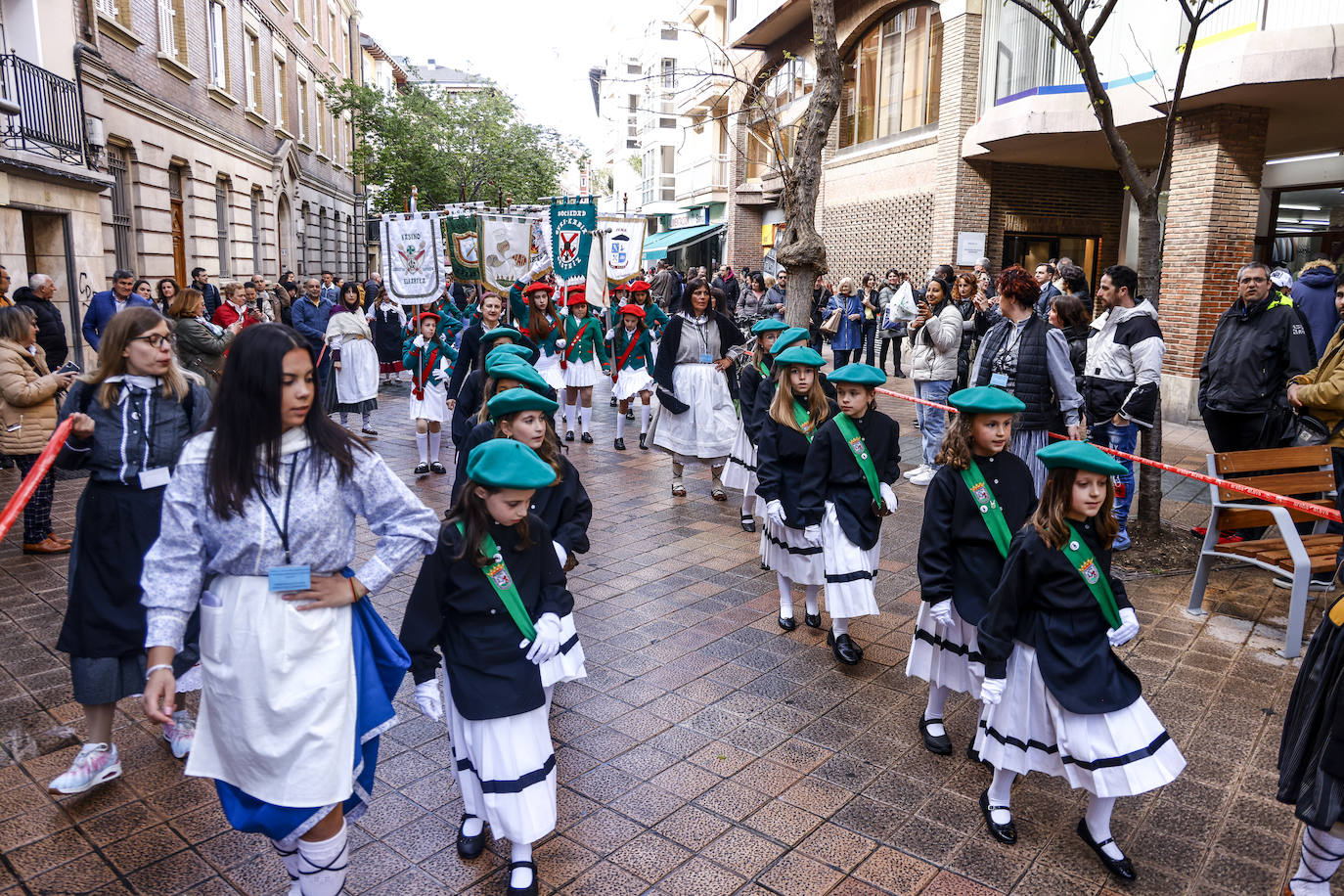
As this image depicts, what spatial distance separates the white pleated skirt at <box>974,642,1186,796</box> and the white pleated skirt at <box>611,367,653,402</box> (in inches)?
314

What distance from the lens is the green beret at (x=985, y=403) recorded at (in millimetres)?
3754

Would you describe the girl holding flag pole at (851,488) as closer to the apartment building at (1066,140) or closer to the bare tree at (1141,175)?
the bare tree at (1141,175)

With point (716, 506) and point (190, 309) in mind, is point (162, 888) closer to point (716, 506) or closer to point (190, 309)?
point (190, 309)

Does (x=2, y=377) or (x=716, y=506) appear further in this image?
(x=716, y=506)

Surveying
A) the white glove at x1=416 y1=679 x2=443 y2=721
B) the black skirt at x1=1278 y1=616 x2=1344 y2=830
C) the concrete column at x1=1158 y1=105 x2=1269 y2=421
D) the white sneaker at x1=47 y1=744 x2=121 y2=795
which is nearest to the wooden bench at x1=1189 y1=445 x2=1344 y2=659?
the black skirt at x1=1278 y1=616 x2=1344 y2=830

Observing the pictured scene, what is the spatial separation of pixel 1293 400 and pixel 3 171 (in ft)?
45.5

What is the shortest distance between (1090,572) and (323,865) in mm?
2638

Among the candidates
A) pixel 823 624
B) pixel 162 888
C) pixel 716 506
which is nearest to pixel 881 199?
pixel 716 506

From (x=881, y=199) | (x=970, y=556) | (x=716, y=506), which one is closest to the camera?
(x=970, y=556)

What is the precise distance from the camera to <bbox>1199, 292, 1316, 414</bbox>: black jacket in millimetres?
6879

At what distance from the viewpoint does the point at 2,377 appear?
6.17 metres

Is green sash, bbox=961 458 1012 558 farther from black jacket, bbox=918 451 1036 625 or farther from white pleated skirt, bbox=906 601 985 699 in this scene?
white pleated skirt, bbox=906 601 985 699

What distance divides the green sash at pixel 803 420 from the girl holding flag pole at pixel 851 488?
51 cm

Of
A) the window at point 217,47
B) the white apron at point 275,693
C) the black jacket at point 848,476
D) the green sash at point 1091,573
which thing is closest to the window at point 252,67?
the window at point 217,47
